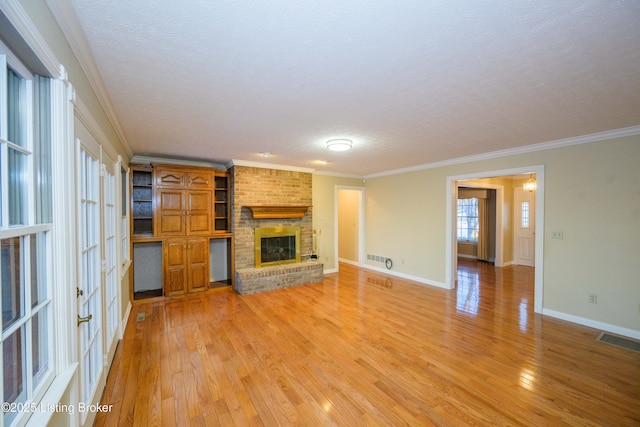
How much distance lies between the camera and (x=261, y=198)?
17.6 feet

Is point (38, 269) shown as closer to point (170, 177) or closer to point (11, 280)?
point (11, 280)

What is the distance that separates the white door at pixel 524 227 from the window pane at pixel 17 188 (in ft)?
30.4

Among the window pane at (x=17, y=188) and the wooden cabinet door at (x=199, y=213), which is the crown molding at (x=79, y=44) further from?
the wooden cabinet door at (x=199, y=213)

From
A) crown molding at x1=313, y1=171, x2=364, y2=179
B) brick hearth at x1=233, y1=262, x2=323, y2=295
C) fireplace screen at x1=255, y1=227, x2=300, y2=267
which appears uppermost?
crown molding at x1=313, y1=171, x2=364, y2=179

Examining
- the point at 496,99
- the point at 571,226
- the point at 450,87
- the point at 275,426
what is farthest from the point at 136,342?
the point at 571,226

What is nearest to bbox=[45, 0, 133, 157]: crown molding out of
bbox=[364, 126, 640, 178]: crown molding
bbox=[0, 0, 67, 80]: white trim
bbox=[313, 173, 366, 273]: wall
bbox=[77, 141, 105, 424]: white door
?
bbox=[0, 0, 67, 80]: white trim

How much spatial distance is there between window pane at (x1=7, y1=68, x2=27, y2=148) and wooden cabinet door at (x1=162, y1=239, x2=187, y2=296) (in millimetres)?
3809

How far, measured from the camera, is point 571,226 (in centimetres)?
365

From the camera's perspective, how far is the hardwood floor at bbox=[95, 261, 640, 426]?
6.47 feet

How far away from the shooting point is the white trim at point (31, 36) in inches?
33.9

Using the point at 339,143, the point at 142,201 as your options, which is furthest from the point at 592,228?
the point at 142,201

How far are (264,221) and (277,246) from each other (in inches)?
24.7

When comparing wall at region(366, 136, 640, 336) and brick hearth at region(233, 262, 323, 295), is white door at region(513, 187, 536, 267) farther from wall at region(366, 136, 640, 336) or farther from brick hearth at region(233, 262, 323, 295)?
brick hearth at region(233, 262, 323, 295)

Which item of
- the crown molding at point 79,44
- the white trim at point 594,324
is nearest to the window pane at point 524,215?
the white trim at point 594,324
